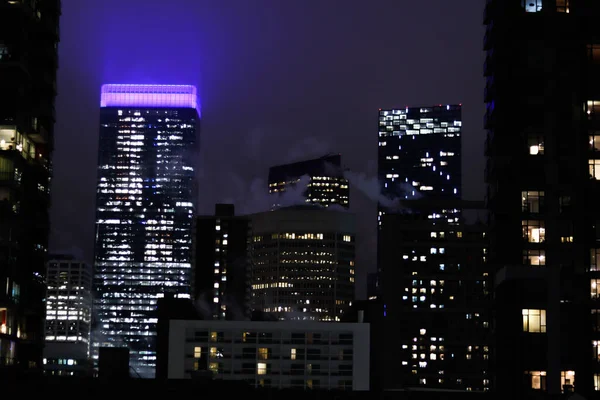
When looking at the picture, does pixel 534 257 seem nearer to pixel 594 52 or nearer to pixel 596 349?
pixel 596 349

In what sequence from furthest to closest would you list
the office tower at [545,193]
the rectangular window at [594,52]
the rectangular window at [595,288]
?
the rectangular window at [594,52], the rectangular window at [595,288], the office tower at [545,193]

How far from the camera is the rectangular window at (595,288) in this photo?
109 metres

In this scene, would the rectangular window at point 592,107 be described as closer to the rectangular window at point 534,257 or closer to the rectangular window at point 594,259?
the rectangular window at point 594,259

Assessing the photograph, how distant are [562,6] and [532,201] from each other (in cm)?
2223

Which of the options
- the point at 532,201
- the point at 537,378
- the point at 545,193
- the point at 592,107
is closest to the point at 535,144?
the point at 545,193

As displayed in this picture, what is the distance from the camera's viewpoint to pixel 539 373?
10731cm

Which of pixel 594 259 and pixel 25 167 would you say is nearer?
pixel 25 167

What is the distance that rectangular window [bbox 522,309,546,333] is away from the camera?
10956cm

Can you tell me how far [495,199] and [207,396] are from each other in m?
59.5

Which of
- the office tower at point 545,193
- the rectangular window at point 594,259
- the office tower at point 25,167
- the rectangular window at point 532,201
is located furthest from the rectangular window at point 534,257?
the office tower at point 25,167

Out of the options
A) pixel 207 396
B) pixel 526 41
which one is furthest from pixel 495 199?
pixel 207 396

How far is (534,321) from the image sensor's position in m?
110

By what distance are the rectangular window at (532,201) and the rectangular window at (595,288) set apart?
980cm

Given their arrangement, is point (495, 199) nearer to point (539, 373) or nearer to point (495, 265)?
point (495, 265)
